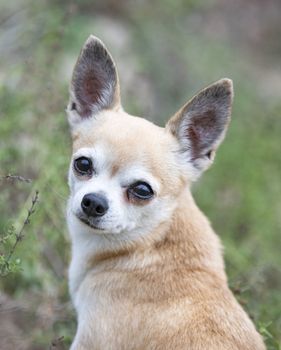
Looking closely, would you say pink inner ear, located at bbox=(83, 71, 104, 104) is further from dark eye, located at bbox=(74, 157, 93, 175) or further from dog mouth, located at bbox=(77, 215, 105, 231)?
dog mouth, located at bbox=(77, 215, 105, 231)

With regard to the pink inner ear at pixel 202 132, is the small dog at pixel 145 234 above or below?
below

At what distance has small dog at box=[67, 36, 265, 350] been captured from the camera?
15.4 ft

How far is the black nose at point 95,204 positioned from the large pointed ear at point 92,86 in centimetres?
88

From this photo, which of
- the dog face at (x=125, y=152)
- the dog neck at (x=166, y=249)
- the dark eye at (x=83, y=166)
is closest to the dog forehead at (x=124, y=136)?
the dog face at (x=125, y=152)

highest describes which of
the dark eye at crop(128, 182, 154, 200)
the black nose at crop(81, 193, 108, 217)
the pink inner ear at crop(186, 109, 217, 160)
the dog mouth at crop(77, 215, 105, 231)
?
the pink inner ear at crop(186, 109, 217, 160)

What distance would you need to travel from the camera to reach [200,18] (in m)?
13.5

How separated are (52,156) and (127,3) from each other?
651 cm

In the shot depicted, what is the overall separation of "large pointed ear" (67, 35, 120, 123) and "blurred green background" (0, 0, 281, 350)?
2.23 ft

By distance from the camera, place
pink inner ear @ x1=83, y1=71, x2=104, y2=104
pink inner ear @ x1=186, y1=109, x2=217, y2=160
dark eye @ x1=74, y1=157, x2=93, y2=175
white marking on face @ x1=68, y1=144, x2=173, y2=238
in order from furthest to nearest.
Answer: pink inner ear @ x1=83, y1=71, x2=104, y2=104 → pink inner ear @ x1=186, y1=109, x2=217, y2=160 → dark eye @ x1=74, y1=157, x2=93, y2=175 → white marking on face @ x1=68, y1=144, x2=173, y2=238

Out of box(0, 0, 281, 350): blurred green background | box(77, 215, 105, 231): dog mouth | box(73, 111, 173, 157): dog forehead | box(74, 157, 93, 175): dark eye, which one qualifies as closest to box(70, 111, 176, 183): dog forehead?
box(73, 111, 173, 157): dog forehead

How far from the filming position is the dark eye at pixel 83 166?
495cm

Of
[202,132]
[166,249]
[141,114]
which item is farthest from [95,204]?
[141,114]

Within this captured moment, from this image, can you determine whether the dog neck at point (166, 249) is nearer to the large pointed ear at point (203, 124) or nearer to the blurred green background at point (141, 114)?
the large pointed ear at point (203, 124)

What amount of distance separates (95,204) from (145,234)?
19.7 inches
